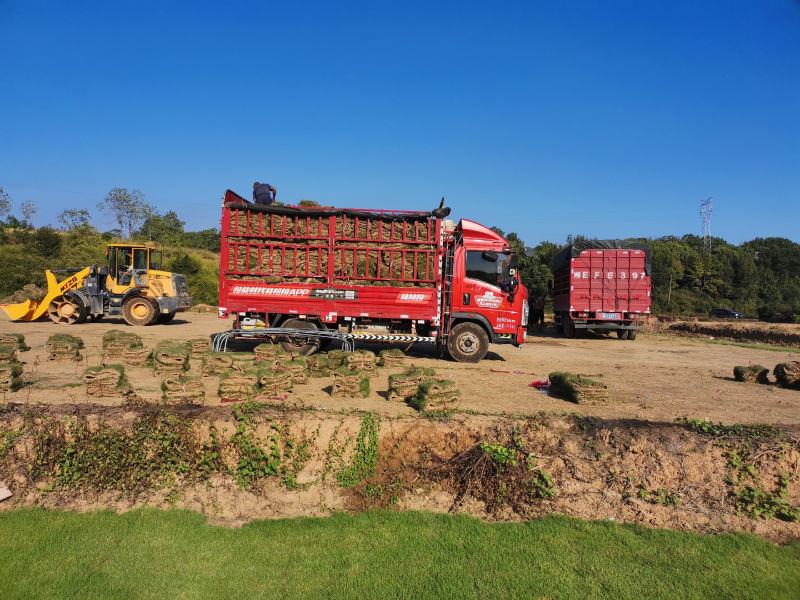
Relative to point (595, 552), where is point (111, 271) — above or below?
above

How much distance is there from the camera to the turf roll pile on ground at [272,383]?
7402mm

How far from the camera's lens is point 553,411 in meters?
7.14

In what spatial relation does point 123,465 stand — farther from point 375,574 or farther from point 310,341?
point 310,341

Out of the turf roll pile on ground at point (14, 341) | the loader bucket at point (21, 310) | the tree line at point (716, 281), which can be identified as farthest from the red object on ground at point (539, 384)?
the tree line at point (716, 281)

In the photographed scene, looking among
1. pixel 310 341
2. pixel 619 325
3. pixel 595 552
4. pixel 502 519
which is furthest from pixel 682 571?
pixel 619 325

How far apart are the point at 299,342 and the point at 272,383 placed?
3.79 meters

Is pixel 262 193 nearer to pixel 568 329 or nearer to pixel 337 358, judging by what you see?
pixel 337 358

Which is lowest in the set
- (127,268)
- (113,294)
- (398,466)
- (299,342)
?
(398,466)

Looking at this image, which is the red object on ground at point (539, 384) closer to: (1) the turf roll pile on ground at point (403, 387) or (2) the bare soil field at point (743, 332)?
(1) the turf roll pile on ground at point (403, 387)

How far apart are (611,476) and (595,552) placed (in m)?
1.33

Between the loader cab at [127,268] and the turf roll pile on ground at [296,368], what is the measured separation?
13.3 metres

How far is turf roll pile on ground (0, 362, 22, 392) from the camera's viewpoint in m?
6.98

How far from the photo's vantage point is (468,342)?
1166 cm

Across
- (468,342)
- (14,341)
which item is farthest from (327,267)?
(14,341)
